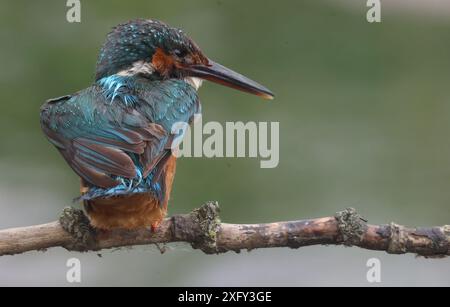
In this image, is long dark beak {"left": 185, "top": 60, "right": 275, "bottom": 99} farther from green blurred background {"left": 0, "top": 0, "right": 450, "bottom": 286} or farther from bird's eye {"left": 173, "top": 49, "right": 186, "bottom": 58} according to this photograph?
green blurred background {"left": 0, "top": 0, "right": 450, "bottom": 286}

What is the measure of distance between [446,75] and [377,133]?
66 cm

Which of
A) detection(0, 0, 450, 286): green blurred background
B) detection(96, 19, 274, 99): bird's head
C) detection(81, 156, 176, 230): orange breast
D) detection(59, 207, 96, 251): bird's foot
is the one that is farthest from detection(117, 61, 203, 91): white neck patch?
detection(0, 0, 450, 286): green blurred background

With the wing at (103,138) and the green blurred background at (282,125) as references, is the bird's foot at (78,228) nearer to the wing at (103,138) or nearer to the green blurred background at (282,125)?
the wing at (103,138)

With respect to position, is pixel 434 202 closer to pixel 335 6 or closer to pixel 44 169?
pixel 335 6

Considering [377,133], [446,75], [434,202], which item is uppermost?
[446,75]

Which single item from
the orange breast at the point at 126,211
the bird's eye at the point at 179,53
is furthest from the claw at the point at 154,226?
the bird's eye at the point at 179,53

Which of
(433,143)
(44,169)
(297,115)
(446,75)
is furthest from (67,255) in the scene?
(446,75)

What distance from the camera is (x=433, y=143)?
18.1 ft

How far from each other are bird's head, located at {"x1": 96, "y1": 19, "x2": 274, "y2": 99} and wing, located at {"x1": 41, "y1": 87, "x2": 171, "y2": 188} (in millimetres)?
237

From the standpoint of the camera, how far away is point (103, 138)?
347 centimetres

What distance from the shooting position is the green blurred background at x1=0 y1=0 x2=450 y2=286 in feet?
15.6

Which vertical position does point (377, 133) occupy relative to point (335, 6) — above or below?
below

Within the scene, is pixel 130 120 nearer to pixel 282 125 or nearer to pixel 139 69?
pixel 139 69

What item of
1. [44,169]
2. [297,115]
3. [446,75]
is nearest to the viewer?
[44,169]
